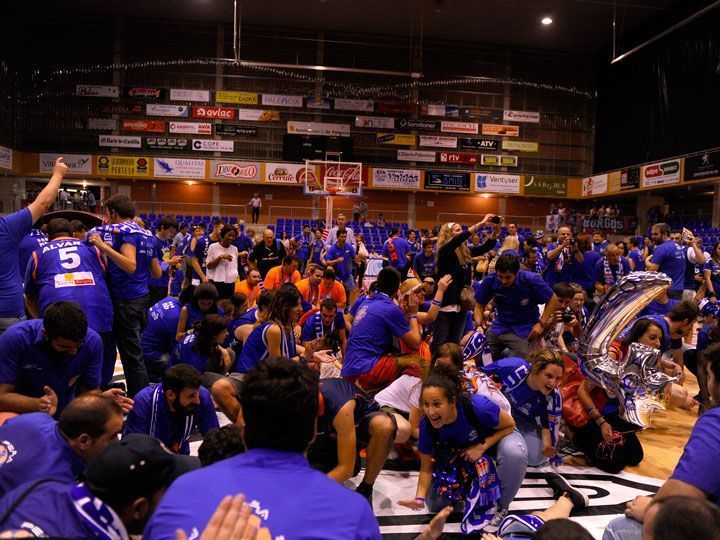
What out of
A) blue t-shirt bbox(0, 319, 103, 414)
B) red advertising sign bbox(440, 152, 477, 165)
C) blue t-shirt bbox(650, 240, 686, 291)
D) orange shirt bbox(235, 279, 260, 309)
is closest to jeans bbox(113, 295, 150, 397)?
blue t-shirt bbox(0, 319, 103, 414)

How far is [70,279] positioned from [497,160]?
77.5ft

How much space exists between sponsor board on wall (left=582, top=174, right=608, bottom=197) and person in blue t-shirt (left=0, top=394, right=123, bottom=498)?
24732mm

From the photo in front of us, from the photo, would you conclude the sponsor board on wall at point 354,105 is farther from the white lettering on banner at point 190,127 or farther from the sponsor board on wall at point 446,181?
the white lettering on banner at point 190,127

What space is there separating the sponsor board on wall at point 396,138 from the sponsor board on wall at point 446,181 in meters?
1.54

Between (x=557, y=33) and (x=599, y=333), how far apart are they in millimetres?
23593

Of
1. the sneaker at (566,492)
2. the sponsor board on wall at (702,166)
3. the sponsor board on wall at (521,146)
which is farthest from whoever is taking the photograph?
the sponsor board on wall at (521,146)

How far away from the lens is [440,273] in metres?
6.13

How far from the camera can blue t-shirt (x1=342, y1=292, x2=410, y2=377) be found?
13.5ft

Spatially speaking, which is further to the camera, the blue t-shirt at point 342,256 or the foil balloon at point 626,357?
the blue t-shirt at point 342,256

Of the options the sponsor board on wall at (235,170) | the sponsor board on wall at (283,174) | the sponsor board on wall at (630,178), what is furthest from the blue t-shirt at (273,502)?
the sponsor board on wall at (235,170)

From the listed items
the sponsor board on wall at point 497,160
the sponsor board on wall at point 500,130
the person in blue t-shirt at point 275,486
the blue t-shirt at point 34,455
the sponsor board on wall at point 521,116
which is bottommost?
the blue t-shirt at point 34,455

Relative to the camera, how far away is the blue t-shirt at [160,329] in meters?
5.42

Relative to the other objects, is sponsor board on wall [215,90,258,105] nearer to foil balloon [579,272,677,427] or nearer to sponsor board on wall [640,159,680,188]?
sponsor board on wall [640,159,680,188]

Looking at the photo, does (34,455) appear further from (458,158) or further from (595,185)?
(595,185)
